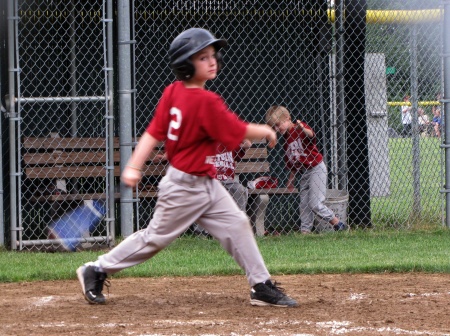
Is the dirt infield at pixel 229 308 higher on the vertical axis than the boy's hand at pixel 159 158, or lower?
lower

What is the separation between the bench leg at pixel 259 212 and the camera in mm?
8922

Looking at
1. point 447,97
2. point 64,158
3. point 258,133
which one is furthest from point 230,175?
point 258,133

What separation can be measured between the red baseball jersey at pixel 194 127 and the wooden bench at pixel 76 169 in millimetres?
3445

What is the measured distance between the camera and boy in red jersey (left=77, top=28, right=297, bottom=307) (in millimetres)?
4559

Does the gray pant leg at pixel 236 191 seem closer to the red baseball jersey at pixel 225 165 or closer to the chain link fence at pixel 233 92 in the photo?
the red baseball jersey at pixel 225 165

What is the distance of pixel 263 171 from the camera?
30.2 feet

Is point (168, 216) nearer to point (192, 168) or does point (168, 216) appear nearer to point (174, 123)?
point (192, 168)

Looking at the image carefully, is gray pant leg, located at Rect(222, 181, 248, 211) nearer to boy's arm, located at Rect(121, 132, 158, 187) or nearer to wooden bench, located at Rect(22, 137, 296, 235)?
wooden bench, located at Rect(22, 137, 296, 235)

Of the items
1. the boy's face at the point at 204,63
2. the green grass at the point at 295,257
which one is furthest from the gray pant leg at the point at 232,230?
the green grass at the point at 295,257

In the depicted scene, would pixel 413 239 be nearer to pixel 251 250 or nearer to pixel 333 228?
pixel 333 228

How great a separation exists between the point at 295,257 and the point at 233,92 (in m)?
2.86

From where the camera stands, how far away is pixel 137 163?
15.2 feet

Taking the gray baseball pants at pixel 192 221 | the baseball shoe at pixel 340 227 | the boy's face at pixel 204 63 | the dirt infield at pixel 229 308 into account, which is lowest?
the baseball shoe at pixel 340 227

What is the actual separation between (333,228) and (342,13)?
223 cm
